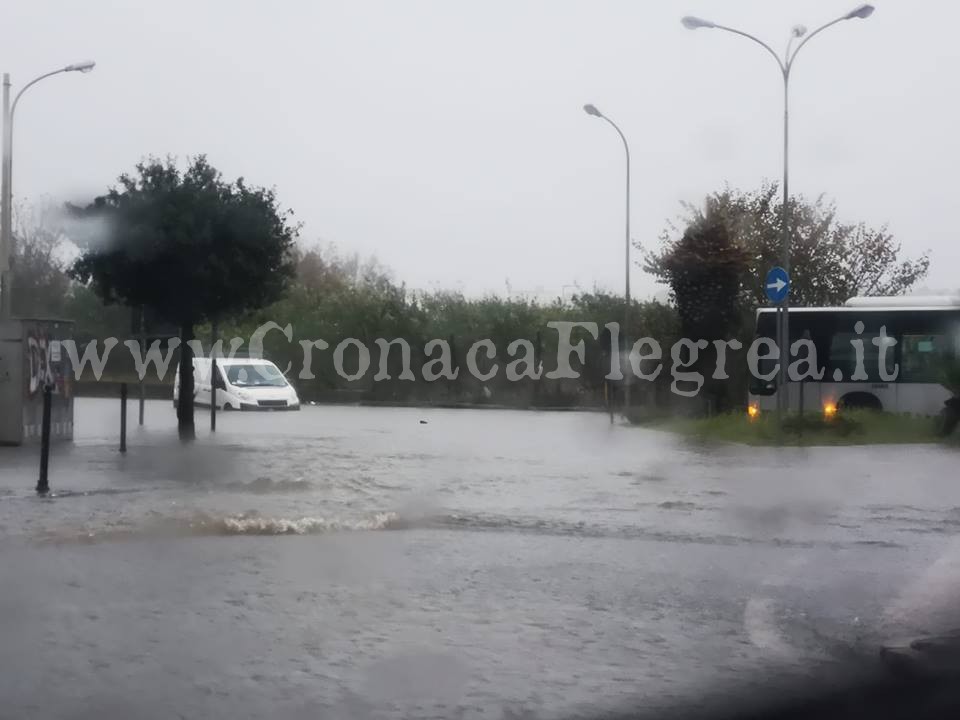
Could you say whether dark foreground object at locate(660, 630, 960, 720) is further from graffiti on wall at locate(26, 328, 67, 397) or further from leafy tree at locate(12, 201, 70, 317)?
leafy tree at locate(12, 201, 70, 317)

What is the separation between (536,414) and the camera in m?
41.9

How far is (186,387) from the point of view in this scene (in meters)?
24.8

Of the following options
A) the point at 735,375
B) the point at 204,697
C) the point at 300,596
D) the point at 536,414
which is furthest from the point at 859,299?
the point at 204,697

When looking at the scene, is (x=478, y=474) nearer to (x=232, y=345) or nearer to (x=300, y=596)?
(x=300, y=596)

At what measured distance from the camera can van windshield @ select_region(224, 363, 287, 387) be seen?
37.3 metres

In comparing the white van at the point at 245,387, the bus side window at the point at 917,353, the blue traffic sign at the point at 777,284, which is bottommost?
the white van at the point at 245,387

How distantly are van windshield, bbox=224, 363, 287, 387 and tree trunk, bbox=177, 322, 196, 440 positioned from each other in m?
12.2

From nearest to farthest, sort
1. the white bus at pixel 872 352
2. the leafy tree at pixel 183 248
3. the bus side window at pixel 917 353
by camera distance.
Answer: the leafy tree at pixel 183 248
the bus side window at pixel 917 353
the white bus at pixel 872 352

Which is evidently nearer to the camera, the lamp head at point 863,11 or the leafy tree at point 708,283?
the lamp head at point 863,11

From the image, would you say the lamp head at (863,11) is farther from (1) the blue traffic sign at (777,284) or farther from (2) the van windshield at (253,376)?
(2) the van windshield at (253,376)

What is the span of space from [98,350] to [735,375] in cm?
2094

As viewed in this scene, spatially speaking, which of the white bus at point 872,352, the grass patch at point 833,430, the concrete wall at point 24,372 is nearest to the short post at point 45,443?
the concrete wall at point 24,372

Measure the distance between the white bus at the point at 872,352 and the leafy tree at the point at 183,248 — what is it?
1142 centimetres

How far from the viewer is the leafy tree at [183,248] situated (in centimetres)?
2425
